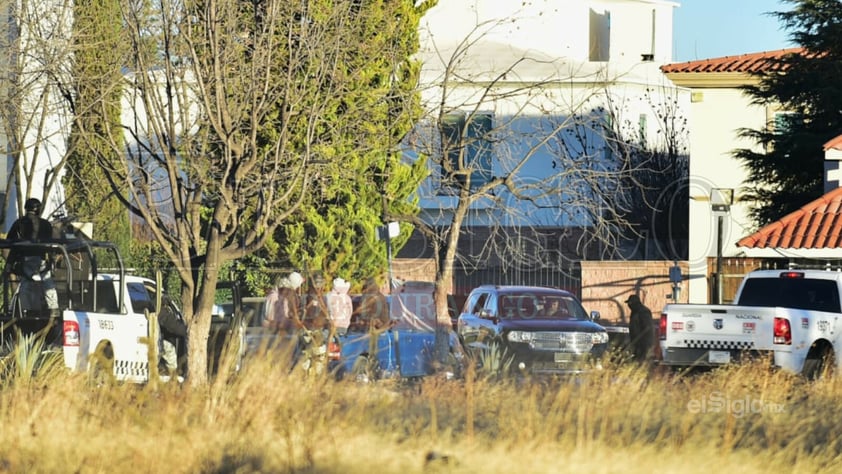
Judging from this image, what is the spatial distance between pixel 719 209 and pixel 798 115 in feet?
9.02

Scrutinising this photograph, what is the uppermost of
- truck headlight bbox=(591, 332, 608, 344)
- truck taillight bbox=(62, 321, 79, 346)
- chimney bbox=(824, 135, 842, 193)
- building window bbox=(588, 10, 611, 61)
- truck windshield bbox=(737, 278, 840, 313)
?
building window bbox=(588, 10, 611, 61)

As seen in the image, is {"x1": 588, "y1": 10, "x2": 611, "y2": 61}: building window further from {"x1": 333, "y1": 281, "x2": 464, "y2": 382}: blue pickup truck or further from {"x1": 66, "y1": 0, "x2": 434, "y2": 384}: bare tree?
{"x1": 66, "y1": 0, "x2": 434, "y2": 384}: bare tree

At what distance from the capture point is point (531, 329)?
749 inches

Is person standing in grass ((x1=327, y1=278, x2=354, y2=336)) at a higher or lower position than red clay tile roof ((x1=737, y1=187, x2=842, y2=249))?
lower

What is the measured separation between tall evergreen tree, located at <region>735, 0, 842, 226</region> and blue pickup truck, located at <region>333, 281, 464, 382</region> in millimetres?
10048

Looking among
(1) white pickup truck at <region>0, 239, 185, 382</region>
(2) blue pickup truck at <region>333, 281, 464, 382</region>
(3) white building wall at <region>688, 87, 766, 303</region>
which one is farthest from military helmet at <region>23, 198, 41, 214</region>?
(3) white building wall at <region>688, 87, 766, 303</region>

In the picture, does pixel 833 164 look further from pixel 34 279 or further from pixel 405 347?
pixel 34 279

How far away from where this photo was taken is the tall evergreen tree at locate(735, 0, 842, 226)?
83.9 ft

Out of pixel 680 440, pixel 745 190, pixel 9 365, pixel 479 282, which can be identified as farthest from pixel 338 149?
pixel 479 282

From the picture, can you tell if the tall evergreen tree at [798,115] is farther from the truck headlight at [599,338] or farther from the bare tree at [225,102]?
the bare tree at [225,102]

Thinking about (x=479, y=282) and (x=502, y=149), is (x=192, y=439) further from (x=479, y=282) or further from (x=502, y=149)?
(x=479, y=282)

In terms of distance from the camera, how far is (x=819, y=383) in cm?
1316

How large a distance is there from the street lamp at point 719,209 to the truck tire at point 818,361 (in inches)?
365

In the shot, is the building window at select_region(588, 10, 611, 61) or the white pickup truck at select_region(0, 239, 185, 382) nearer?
the white pickup truck at select_region(0, 239, 185, 382)
